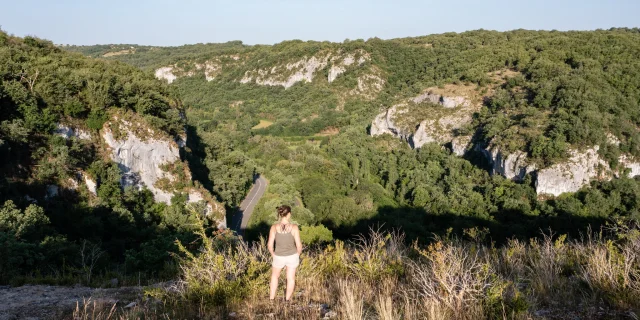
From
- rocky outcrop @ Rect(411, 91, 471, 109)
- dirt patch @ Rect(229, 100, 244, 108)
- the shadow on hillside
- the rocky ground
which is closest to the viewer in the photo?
the rocky ground

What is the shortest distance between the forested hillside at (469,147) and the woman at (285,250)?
19316 mm

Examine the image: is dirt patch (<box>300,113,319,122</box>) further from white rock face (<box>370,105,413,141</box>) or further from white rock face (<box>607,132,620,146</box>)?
white rock face (<box>607,132,620,146</box>)

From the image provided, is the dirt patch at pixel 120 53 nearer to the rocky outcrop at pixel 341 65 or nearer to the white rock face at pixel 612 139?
the rocky outcrop at pixel 341 65

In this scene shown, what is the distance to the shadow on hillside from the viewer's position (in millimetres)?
36438

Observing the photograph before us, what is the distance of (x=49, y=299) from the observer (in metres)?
7.28

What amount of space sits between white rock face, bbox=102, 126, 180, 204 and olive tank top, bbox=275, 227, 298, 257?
978 inches

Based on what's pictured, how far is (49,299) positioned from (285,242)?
5494 mm

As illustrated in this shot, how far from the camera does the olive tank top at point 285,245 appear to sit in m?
5.65

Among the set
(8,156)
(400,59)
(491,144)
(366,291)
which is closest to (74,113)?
(8,156)

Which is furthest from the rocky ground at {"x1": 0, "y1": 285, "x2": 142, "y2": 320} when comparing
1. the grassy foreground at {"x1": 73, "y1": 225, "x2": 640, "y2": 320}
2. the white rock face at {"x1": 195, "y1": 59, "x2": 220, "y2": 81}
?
the white rock face at {"x1": 195, "y1": 59, "x2": 220, "y2": 81}

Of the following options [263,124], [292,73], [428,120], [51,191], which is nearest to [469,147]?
[428,120]

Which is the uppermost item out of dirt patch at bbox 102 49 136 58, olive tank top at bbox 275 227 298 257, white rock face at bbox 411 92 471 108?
dirt patch at bbox 102 49 136 58

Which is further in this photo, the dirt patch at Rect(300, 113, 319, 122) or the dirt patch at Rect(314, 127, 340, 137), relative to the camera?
the dirt patch at Rect(300, 113, 319, 122)

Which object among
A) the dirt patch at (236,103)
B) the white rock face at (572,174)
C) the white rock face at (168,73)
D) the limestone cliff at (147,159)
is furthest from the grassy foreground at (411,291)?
the white rock face at (168,73)
